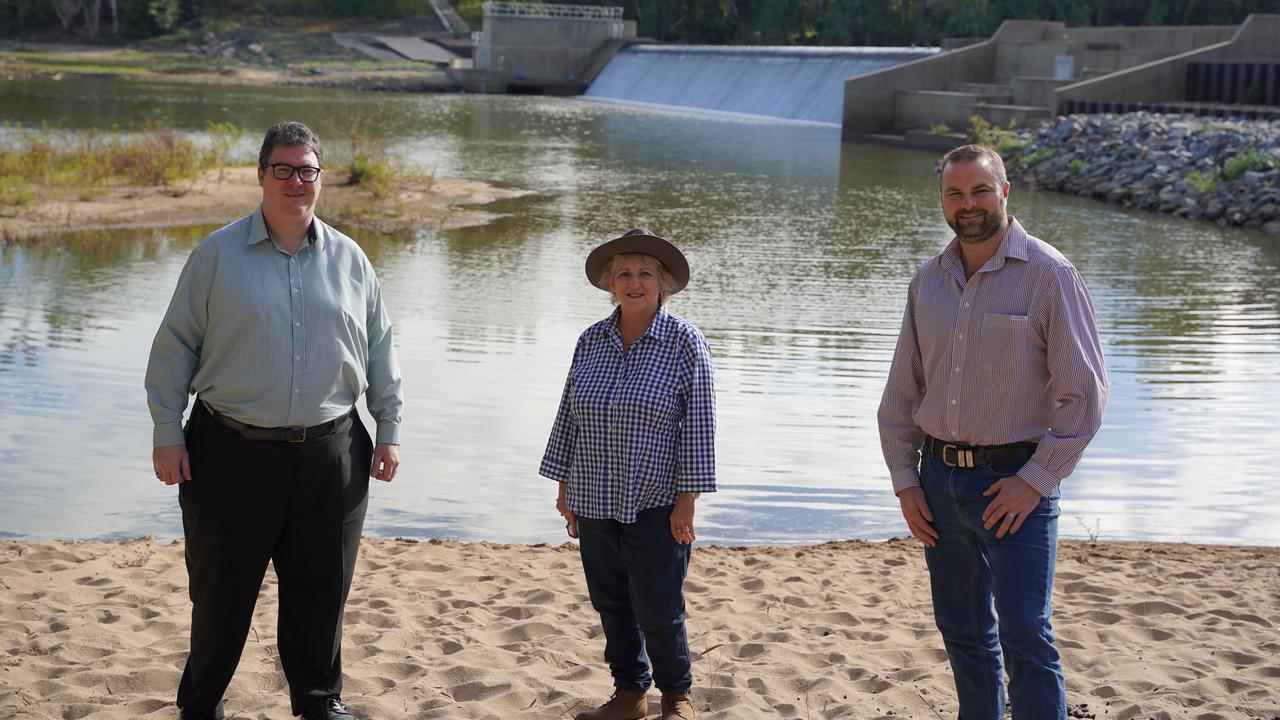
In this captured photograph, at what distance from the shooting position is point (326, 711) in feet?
12.6

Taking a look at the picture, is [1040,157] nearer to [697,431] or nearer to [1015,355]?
[697,431]

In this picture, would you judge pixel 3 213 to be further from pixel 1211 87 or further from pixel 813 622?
pixel 1211 87

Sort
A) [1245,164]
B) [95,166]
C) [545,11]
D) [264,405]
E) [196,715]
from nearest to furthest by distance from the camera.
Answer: [264,405], [196,715], [95,166], [1245,164], [545,11]

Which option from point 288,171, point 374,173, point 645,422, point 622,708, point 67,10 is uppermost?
point 67,10

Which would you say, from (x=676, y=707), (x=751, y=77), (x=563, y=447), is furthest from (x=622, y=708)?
(x=751, y=77)

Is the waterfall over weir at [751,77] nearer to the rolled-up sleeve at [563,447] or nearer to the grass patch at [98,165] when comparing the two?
the grass patch at [98,165]

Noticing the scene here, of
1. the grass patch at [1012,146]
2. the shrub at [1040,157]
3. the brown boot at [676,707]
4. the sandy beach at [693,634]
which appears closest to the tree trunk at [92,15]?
the grass patch at [1012,146]

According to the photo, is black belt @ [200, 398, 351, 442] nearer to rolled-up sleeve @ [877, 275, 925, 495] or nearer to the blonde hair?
the blonde hair

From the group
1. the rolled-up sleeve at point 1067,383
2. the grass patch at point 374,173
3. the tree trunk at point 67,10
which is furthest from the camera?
the tree trunk at point 67,10

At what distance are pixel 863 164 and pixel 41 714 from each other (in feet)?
83.4

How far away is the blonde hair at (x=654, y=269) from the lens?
12.3 feet

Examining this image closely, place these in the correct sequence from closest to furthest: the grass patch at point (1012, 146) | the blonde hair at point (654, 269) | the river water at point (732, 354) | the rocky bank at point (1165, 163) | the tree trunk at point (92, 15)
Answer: the blonde hair at point (654, 269) → the river water at point (732, 354) → the rocky bank at point (1165, 163) → the grass patch at point (1012, 146) → the tree trunk at point (92, 15)

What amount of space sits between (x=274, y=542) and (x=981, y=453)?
6.26 ft

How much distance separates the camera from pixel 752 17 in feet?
223
